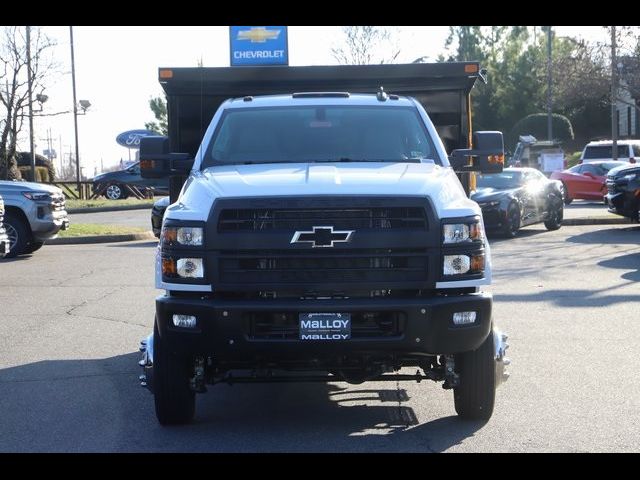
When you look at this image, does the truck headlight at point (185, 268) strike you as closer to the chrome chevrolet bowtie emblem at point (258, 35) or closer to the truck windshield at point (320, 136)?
the truck windshield at point (320, 136)

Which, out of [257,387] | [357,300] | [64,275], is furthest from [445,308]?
[64,275]

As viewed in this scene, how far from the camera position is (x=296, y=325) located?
6105 millimetres

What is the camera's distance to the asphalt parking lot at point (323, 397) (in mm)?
6332

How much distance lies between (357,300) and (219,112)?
257 centimetres

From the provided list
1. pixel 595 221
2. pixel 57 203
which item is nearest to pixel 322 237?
pixel 57 203

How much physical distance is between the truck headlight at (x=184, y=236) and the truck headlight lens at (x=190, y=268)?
93 mm

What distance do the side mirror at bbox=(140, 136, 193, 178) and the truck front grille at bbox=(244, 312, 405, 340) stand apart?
2.12 metres

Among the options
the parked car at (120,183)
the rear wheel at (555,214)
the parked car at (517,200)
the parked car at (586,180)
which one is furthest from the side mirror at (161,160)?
the parked car at (120,183)

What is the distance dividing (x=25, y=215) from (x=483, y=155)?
40.5 ft

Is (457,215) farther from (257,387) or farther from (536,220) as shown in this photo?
(536,220)

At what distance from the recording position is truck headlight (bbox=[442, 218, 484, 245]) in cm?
617

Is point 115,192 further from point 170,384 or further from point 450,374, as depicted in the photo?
point 450,374
